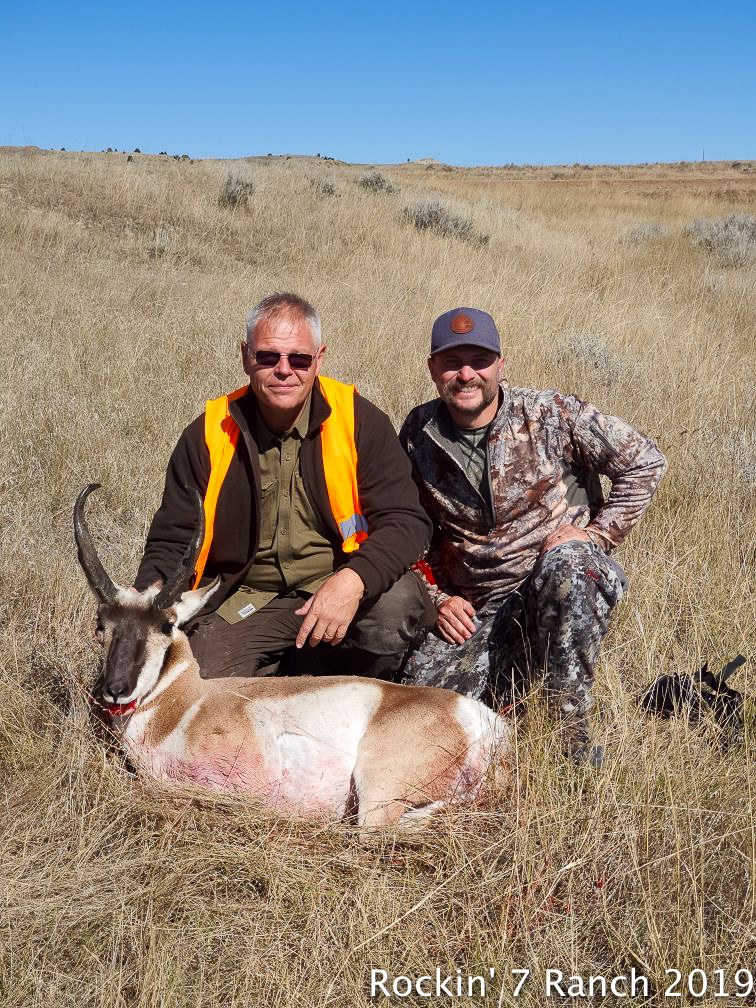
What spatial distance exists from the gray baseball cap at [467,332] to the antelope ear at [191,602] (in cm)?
160

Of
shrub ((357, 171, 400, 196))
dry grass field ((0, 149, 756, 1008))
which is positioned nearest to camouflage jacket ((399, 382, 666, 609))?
dry grass field ((0, 149, 756, 1008))

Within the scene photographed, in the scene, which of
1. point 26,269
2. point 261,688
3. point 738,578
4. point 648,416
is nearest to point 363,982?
point 261,688

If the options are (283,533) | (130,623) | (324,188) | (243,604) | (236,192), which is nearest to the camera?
(130,623)

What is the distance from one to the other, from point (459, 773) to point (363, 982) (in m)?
0.87

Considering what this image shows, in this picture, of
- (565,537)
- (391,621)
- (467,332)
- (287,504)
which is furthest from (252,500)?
(565,537)

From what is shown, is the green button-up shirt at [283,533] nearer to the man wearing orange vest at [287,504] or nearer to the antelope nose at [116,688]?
the man wearing orange vest at [287,504]

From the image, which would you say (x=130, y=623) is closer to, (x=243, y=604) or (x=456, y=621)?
(x=243, y=604)

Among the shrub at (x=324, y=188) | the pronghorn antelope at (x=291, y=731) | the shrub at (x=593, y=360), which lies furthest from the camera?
the shrub at (x=324, y=188)

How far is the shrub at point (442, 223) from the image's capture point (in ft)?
49.4

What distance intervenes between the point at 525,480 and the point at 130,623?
2.03 metres

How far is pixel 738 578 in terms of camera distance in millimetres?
4660

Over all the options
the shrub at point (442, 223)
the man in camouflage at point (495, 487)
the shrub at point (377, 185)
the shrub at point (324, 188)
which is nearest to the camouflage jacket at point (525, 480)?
the man in camouflage at point (495, 487)

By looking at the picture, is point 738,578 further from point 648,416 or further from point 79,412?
point 79,412

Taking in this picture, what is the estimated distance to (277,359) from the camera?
3.82m
